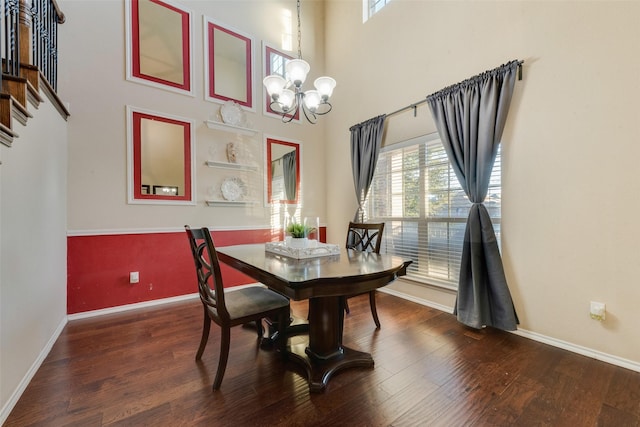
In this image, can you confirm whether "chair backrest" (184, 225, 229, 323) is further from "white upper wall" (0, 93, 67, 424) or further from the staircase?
the staircase

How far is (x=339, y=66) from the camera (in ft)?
14.3

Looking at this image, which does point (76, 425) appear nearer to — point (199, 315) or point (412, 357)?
point (199, 315)

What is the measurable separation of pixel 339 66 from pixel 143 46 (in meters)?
2.66

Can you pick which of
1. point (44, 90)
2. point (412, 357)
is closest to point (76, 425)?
point (412, 357)

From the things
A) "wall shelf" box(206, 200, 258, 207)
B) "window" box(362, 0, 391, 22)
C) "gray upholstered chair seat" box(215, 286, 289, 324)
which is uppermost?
"window" box(362, 0, 391, 22)

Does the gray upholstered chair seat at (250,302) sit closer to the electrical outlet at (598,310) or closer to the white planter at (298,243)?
the white planter at (298,243)

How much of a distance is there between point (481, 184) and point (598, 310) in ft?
3.89

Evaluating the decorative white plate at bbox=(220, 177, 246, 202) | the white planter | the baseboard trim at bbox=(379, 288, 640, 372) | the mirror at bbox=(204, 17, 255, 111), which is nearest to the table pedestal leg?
the white planter

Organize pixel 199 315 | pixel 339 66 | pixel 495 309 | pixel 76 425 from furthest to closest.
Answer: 1. pixel 339 66
2. pixel 199 315
3. pixel 495 309
4. pixel 76 425

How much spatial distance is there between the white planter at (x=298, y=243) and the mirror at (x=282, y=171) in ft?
6.63

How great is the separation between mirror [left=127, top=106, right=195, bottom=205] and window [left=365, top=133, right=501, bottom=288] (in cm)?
244

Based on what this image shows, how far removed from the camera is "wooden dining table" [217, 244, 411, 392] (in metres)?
1.34

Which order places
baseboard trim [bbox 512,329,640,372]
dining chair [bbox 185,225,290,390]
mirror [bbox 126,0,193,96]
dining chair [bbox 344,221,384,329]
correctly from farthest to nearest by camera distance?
mirror [bbox 126,0,193,96]
dining chair [bbox 344,221,384,329]
baseboard trim [bbox 512,329,640,372]
dining chair [bbox 185,225,290,390]

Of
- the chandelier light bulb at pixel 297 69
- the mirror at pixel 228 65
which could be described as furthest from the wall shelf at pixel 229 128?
the chandelier light bulb at pixel 297 69
